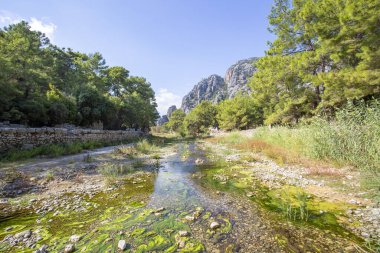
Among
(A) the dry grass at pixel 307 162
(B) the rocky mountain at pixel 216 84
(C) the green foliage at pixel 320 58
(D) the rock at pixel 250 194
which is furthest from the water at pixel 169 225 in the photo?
(B) the rocky mountain at pixel 216 84

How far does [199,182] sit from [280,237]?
3.30m

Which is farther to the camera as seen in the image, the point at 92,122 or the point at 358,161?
the point at 92,122

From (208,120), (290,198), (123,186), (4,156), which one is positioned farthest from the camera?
(208,120)

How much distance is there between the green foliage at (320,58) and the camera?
8.68 metres

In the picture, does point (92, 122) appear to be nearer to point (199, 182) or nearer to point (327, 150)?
point (199, 182)

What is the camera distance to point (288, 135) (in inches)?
419

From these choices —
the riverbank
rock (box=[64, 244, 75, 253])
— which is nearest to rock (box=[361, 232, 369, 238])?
the riverbank

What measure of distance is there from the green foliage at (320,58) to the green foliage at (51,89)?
16.9 metres

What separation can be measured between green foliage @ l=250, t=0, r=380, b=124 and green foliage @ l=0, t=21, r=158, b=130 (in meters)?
16.9

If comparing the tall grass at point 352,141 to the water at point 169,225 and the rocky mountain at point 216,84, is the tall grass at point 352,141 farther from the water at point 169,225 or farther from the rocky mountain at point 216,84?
the rocky mountain at point 216,84

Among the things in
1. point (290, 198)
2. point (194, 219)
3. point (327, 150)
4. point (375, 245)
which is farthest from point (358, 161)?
point (194, 219)

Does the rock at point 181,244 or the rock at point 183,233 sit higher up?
the rock at point 183,233

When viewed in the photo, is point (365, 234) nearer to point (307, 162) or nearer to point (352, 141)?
point (352, 141)

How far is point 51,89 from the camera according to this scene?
17.7 m
